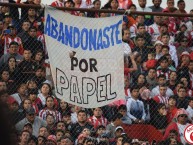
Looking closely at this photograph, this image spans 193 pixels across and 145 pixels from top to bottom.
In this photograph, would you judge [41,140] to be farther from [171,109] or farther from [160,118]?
[171,109]

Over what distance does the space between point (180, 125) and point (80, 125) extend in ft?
5.02

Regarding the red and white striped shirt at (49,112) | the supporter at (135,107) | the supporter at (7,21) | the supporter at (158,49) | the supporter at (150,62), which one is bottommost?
the supporter at (135,107)

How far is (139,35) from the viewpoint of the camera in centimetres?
1155

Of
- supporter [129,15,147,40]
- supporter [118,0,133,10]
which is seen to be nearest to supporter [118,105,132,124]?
supporter [129,15,147,40]

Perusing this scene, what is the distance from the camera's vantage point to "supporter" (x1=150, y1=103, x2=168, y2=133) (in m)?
9.58

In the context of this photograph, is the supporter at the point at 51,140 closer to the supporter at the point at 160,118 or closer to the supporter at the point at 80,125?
the supporter at the point at 80,125

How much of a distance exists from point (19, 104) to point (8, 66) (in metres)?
0.71

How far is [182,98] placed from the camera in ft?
34.0

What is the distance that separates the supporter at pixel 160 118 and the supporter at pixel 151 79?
0.63m

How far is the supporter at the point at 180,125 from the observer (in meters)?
9.44

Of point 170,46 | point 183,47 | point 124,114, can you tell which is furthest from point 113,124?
point 183,47

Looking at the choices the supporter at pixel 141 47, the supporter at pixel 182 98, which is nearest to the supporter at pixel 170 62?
the supporter at pixel 141 47

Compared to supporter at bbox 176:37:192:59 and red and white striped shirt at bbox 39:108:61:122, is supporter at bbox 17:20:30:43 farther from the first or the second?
supporter at bbox 176:37:192:59

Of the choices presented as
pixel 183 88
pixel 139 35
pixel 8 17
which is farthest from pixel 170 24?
pixel 8 17
